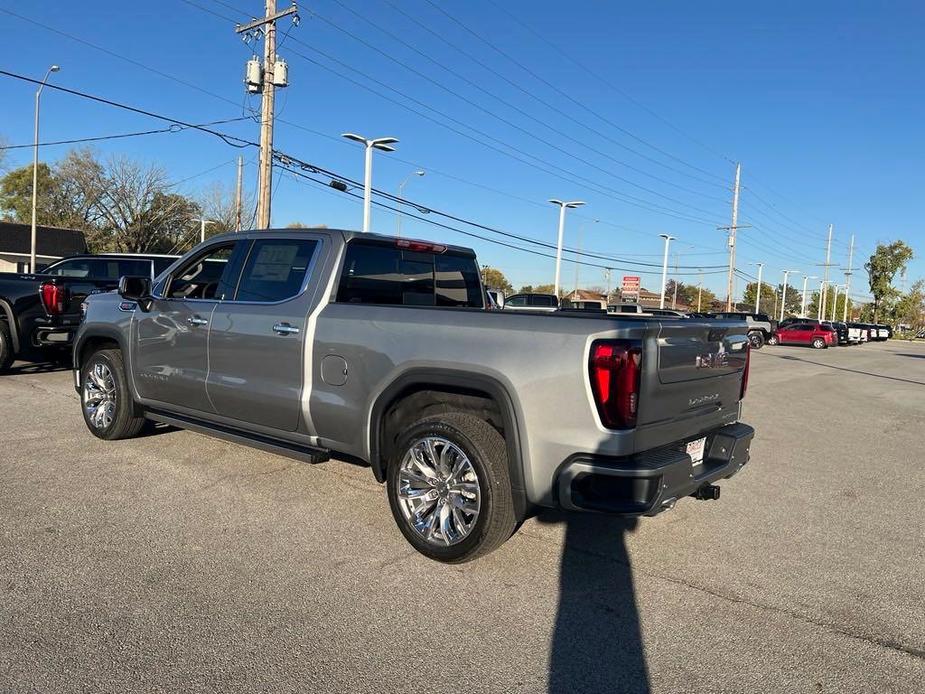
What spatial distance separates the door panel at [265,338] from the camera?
182 inches

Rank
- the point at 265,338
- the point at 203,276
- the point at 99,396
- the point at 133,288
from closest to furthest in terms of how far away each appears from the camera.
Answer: the point at 265,338 < the point at 133,288 < the point at 203,276 < the point at 99,396

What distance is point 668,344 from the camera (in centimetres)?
352

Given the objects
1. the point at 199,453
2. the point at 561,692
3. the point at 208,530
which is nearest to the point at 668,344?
the point at 561,692

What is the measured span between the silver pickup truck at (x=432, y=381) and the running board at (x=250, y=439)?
17 millimetres

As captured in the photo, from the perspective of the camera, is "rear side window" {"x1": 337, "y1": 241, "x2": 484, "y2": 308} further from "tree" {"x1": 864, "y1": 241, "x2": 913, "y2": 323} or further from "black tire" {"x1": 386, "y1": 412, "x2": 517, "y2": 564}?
"tree" {"x1": 864, "y1": 241, "x2": 913, "y2": 323}

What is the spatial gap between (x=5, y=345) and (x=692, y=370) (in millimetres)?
9795

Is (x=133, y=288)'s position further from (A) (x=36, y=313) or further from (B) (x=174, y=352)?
(A) (x=36, y=313)

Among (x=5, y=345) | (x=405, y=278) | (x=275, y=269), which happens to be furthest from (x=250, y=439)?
(x=5, y=345)

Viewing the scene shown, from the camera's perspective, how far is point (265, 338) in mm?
4754

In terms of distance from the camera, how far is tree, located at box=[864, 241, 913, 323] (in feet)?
216

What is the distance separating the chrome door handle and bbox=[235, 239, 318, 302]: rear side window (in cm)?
22

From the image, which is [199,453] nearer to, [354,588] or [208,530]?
[208,530]

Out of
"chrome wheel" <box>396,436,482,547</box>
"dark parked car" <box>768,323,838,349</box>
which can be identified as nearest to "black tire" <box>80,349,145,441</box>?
"chrome wheel" <box>396,436,482,547</box>

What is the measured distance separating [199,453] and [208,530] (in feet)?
6.29
